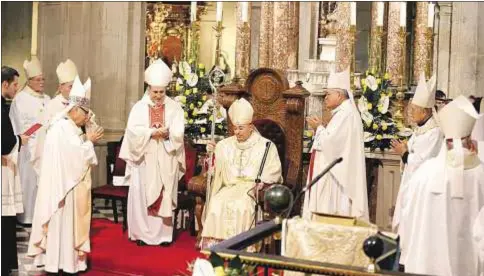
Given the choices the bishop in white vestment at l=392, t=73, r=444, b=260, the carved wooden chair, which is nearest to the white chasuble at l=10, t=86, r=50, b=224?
the carved wooden chair

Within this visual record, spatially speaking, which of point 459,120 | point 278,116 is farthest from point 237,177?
point 459,120

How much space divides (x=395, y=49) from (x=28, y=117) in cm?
535

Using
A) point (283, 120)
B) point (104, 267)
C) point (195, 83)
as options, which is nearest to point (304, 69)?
point (195, 83)

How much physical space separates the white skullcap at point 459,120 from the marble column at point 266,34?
5.76 meters

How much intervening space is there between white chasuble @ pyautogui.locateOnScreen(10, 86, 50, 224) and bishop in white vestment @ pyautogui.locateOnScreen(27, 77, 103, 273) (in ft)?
9.16

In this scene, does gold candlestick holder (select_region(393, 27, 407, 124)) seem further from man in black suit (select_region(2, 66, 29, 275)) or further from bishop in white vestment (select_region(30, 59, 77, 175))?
man in black suit (select_region(2, 66, 29, 275))

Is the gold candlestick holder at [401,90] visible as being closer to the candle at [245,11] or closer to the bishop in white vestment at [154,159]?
the candle at [245,11]

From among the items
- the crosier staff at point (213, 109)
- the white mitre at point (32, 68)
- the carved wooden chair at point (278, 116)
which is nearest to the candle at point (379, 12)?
the crosier staff at point (213, 109)

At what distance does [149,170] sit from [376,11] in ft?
16.3

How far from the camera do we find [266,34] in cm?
1180

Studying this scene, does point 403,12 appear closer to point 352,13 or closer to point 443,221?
point 352,13

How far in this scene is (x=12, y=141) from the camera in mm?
7473

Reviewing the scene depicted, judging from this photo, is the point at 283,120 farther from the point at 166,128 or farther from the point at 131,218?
the point at 131,218

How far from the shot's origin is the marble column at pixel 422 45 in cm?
1226
